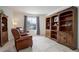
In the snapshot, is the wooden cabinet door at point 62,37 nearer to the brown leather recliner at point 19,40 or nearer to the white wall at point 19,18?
the brown leather recliner at point 19,40

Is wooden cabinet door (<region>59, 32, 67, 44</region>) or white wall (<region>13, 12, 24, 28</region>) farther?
white wall (<region>13, 12, 24, 28</region>)

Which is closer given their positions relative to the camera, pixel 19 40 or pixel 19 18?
pixel 19 40

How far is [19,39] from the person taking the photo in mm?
4098

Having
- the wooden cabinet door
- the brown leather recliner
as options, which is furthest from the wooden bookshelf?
the brown leather recliner

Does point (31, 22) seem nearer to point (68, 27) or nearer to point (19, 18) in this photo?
point (19, 18)

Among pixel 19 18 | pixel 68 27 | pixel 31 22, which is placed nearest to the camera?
pixel 68 27

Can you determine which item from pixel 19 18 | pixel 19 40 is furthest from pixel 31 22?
pixel 19 40

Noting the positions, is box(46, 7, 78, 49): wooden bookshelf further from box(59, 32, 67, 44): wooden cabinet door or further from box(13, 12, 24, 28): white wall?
box(13, 12, 24, 28): white wall

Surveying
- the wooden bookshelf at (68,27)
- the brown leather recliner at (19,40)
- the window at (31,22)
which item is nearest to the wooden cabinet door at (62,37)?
the wooden bookshelf at (68,27)

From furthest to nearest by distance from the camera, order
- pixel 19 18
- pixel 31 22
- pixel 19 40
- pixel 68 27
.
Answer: pixel 31 22 < pixel 19 18 < pixel 68 27 < pixel 19 40
